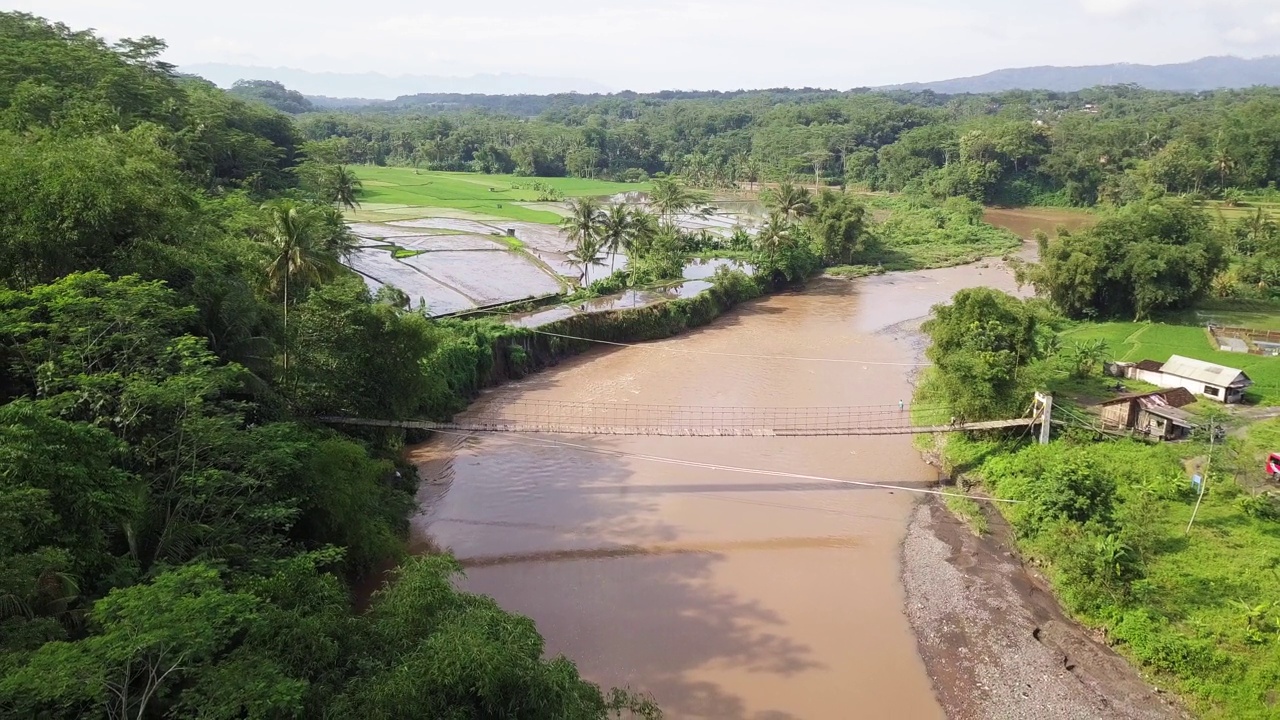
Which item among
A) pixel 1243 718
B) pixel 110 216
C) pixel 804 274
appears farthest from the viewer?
pixel 804 274

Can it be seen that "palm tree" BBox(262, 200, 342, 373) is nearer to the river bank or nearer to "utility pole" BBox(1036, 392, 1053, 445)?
the river bank

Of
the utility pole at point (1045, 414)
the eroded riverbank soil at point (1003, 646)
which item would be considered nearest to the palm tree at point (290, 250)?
the eroded riverbank soil at point (1003, 646)

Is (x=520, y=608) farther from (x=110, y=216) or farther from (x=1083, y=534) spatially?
(x=1083, y=534)

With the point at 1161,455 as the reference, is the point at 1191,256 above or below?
above

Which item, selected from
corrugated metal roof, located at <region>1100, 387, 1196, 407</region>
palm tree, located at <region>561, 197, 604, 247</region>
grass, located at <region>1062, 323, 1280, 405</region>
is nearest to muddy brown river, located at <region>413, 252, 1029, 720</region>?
corrugated metal roof, located at <region>1100, 387, 1196, 407</region>

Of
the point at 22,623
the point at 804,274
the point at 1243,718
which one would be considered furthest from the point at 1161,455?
the point at 804,274

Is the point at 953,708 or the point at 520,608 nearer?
the point at 953,708

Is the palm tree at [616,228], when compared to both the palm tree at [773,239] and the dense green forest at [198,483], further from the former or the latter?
the dense green forest at [198,483]
